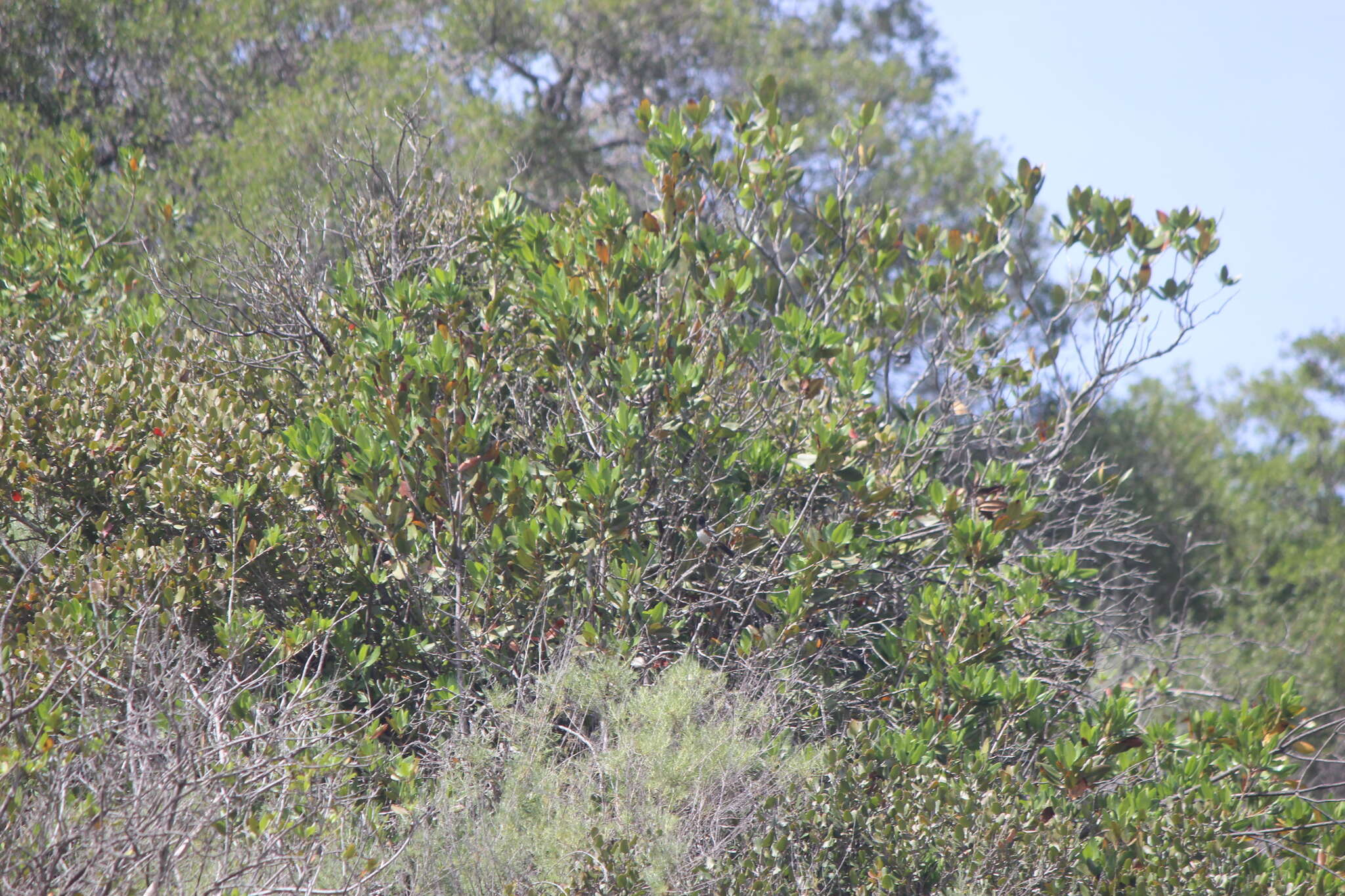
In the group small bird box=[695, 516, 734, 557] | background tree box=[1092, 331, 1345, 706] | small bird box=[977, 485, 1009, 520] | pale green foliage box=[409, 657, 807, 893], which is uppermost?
background tree box=[1092, 331, 1345, 706]

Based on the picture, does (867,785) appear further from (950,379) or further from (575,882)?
(950,379)

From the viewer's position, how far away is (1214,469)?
18062mm

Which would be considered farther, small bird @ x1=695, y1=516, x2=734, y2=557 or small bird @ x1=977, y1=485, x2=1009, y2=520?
small bird @ x1=977, y1=485, x2=1009, y2=520

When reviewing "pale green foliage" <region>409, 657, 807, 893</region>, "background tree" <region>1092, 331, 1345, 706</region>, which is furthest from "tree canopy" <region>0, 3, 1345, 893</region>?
"background tree" <region>1092, 331, 1345, 706</region>

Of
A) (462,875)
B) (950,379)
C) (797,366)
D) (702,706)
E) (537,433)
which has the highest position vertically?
(950,379)

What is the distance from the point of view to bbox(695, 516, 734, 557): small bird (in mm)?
5441

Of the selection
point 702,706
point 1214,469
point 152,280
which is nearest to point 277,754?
point 702,706

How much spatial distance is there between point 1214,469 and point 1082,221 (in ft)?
43.2

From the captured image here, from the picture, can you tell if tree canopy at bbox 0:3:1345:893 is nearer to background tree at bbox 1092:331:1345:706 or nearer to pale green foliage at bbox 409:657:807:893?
pale green foliage at bbox 409:657:807:893

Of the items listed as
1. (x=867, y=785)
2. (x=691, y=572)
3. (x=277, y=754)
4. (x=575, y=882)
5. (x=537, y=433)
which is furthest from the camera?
(x=537, y=433)

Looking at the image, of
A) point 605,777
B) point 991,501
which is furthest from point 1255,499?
point 605,777

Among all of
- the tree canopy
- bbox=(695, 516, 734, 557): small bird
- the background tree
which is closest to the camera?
the tree canopy

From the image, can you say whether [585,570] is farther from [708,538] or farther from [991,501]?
[991,501]

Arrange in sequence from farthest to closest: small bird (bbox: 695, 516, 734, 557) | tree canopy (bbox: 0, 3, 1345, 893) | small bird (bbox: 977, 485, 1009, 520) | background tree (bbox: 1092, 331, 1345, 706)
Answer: background tree (bbox: 1092, 331, 1345, 706)
small bird (bbox: 977, 485, 1009, 520)
small bird (bbox: 695, 516, 734, 557)
tree canopy (bbox: 0, 3, 1345, 893)
